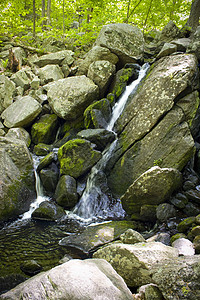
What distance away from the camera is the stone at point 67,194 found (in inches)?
329

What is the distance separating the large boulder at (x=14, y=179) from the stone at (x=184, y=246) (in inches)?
224

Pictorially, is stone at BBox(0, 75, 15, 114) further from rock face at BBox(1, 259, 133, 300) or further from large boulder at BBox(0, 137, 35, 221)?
rock face at BBox(1, 259, 133, 300)

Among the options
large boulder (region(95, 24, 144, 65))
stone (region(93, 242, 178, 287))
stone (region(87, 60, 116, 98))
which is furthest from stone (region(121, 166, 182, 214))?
large boulder (region(95, 24, 144, 65))

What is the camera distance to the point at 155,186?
A: 7.05 m

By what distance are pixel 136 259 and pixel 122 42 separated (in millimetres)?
12213

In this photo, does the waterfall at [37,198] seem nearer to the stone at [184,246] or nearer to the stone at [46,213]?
the stone at [46,213]

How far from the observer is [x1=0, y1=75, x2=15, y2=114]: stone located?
12781 mm

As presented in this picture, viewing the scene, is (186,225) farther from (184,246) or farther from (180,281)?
(180,281)

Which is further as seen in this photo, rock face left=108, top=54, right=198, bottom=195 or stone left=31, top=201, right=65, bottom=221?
rock face left=108, top=54, right=198, bottom=195

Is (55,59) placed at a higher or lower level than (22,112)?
higher

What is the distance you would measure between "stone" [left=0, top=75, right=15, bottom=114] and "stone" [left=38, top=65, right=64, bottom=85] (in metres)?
2.12

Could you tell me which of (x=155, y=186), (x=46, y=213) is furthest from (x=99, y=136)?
(x=46, y=213)

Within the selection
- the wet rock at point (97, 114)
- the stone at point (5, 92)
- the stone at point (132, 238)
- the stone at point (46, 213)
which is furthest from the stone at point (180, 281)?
the stone at point (5, 92)

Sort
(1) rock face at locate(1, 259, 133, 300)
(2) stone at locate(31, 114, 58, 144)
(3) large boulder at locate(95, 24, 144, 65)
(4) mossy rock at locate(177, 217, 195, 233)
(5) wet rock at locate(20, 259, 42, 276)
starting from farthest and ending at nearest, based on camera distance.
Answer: (3) large boulder at locate(95, 24, 144, 65)
(2) stone at locate(31, 114, 58, 144)
(4) mossy rock at locate(177, 217, 195, 233)
(5) wet rock at locate(20, 259, 42, 276)
(1) rock face at locate(1, 259, 133, 300)
